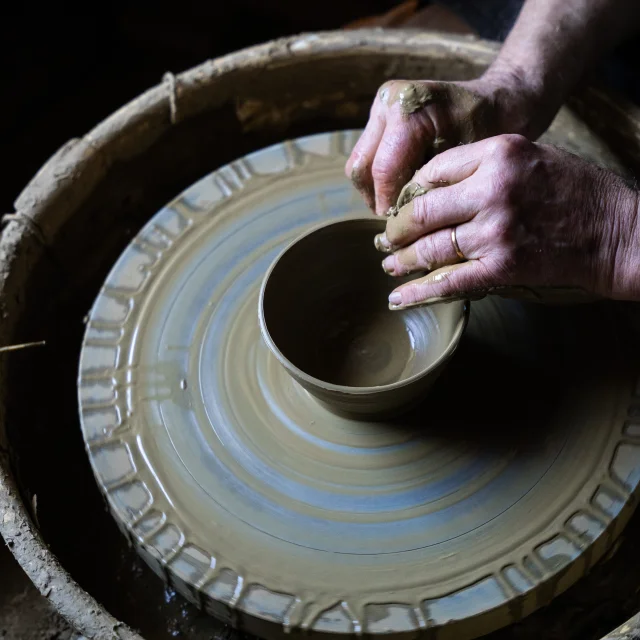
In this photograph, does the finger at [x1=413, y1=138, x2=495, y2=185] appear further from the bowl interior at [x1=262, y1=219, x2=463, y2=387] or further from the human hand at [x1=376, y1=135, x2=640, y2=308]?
the bowl interior at [x1=262, y1=219, x2=463, y2=387]

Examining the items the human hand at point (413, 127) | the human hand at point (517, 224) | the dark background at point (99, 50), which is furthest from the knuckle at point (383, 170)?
the dark background at point (99, 50)

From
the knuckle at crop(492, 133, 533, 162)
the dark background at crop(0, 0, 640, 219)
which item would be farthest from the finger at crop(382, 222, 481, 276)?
the dark background at crop(0, 0, 640, 219)

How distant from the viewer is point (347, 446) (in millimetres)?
1399

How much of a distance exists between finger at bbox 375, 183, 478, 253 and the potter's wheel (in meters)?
0.31

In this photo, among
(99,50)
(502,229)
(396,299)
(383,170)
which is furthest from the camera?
(99,50)

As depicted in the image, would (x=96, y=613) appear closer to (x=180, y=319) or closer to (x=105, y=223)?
(x=180, y=319)

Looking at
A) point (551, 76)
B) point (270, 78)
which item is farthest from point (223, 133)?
point (551, 76)

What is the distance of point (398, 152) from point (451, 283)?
318 mm

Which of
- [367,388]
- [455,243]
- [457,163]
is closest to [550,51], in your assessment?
[457,163]

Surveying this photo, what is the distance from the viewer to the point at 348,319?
1.62 m

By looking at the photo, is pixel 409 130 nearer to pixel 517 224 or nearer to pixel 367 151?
pixel 367 151

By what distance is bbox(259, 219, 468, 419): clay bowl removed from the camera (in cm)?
140

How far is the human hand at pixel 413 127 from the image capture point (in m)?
1.43

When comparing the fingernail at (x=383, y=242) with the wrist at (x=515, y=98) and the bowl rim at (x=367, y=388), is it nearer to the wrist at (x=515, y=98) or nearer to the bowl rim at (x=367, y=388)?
the bowl rim at (x=367, y=388)
